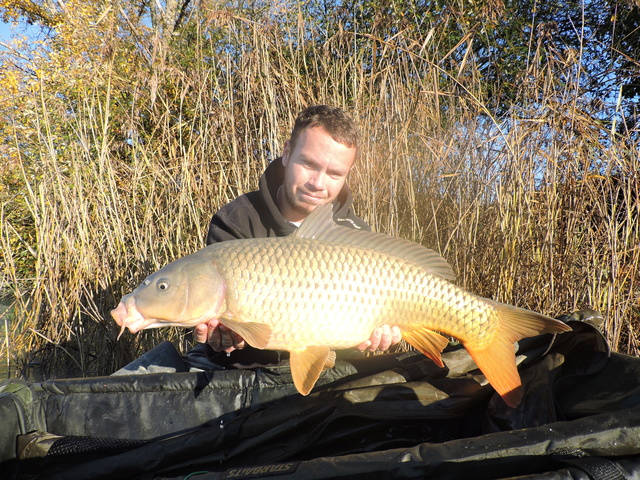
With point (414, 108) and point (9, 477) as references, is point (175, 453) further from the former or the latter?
point (414, 108)

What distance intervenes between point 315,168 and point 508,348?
0.80 metres

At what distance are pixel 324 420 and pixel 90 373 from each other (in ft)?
6.15

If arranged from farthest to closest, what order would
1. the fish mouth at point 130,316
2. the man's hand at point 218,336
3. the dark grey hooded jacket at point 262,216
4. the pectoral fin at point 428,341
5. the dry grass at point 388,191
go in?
the dry grass at point 388,191 → the dark grey hooded jacket at point 262,216 → the man's hand at point 218,336 → the pectoral fin at point 428,341 → the fish mouth at point 130,316

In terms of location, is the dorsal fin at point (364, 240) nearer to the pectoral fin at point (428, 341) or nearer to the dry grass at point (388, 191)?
the pectoral fin at point (428, 341)

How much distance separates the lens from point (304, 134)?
68.1 inches

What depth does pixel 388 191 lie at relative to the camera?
2.35 m

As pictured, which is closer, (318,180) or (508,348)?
(508,348)

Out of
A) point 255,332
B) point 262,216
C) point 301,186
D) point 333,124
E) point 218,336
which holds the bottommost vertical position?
point 218,336

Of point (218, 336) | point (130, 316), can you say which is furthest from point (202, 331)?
point (130, 316)

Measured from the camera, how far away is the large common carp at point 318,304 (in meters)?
1.23

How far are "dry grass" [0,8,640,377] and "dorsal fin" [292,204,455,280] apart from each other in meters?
0.81

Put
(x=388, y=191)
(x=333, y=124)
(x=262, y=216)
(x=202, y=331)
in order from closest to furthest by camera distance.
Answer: (x=202, y=331), (x=333, y=124), (x=262, y=216), (x=388, y=191)

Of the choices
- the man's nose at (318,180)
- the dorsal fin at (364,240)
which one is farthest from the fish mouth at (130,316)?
the man's nose at (318,180)

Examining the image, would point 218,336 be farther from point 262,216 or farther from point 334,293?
point 262,216
